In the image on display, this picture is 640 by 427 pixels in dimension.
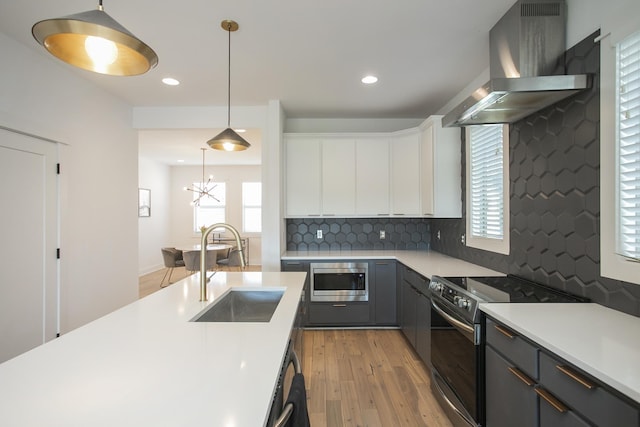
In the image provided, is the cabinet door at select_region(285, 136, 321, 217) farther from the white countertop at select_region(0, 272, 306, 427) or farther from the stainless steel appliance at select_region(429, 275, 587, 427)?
the white countertop at select_region(0, 272, 306, 427)

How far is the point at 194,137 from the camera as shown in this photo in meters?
5.56

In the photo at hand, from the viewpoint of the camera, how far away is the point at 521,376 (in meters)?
1.35

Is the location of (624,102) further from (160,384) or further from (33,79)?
(33,79)

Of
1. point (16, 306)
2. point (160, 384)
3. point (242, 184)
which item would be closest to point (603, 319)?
point (160, 384)

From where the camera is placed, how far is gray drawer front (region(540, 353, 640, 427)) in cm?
92

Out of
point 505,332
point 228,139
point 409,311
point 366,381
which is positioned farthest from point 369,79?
point 366,381

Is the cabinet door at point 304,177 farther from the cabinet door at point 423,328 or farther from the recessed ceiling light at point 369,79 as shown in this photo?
the cabinet door at point 423,328

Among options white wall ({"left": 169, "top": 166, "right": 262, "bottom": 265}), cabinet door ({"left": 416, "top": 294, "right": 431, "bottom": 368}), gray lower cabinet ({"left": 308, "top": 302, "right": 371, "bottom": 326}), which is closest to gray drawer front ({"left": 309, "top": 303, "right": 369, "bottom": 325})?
gray lower cabinet ({"left": 308, "top": 302, "right": 371, "bottom": 326})

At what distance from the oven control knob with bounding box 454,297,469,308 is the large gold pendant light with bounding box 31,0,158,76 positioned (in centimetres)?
189

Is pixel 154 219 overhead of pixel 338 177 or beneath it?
beneath

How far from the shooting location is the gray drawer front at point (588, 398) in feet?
3.01

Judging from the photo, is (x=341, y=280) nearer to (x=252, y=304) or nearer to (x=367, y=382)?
(x=367, y=382)

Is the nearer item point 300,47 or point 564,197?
point 564,197

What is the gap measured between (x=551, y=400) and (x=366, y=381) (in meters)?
1.65
